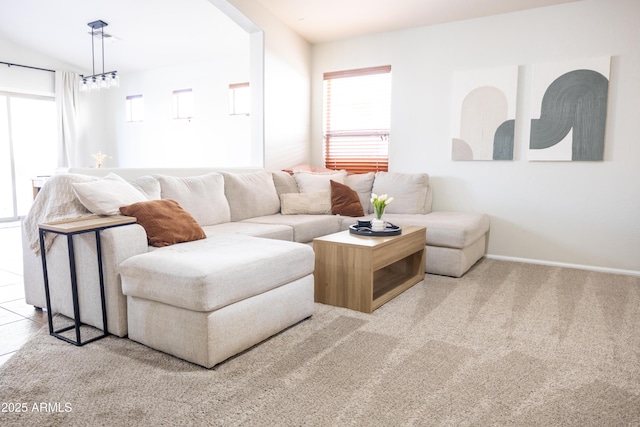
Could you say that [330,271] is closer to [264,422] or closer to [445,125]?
[264,422]

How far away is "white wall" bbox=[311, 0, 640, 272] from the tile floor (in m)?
3.69

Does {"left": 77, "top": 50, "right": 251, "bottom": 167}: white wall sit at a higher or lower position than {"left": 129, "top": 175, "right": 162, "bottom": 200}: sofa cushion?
higher

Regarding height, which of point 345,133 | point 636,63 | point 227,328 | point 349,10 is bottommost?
point 227,328

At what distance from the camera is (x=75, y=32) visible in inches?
235

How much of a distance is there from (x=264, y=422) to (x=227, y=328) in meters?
0.55

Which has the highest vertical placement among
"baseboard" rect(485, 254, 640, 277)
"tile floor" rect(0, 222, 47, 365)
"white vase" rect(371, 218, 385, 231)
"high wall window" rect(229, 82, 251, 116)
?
"high wall window" rect(229, 82, 251, 116)

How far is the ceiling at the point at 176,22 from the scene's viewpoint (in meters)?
4.27

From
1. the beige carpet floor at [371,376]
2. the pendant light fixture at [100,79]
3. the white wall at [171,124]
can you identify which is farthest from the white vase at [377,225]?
the pendant light fixture at [100,79]

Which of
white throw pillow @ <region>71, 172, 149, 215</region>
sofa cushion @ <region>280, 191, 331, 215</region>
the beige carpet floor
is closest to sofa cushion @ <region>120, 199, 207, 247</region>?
white throw pillow @ <region>71, 172, 149, 215</region>

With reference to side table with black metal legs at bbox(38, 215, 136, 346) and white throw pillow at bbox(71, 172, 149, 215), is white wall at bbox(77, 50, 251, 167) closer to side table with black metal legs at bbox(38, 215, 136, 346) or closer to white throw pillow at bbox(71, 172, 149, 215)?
white throw pillow at bbox(71, 172, 149, 215)

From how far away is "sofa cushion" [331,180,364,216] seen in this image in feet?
14.0

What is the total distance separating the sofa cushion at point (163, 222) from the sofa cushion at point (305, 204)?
1.46 m

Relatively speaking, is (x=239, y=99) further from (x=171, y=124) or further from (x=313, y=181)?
(x=313, y=181)

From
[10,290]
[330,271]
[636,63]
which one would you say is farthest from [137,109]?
[636,63]
